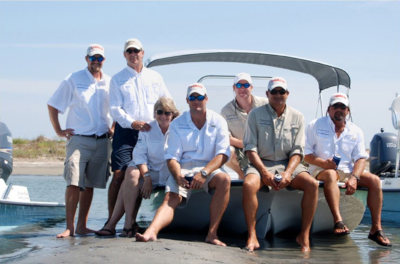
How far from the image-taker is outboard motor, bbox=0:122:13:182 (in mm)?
10766

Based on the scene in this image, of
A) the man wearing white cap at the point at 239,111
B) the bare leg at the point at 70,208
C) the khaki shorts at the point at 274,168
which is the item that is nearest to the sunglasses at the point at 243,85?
the man wearing white cap at the point at 239,111

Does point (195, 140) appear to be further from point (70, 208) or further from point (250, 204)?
point (70, 208)

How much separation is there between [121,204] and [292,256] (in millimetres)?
2015

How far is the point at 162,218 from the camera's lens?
21.1 ft

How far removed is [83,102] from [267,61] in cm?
367

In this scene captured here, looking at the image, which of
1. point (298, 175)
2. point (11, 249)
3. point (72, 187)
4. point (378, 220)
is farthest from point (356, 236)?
point (11, 249)

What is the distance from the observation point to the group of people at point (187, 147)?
6.66m

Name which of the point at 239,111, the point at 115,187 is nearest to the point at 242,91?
the point at 239,111

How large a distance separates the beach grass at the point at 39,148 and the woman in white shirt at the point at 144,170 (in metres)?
24.0

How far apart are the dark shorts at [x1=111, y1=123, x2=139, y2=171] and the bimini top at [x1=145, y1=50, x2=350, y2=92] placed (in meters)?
2.02

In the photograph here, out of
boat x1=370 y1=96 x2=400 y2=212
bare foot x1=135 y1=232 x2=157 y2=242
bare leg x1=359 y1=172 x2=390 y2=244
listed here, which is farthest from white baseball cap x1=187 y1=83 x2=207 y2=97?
boat x1=370 y1=96 x2=400 y2=212

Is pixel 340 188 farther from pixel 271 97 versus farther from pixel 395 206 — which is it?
pixel 395 206

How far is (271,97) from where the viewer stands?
6945 mm

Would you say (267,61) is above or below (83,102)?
above
